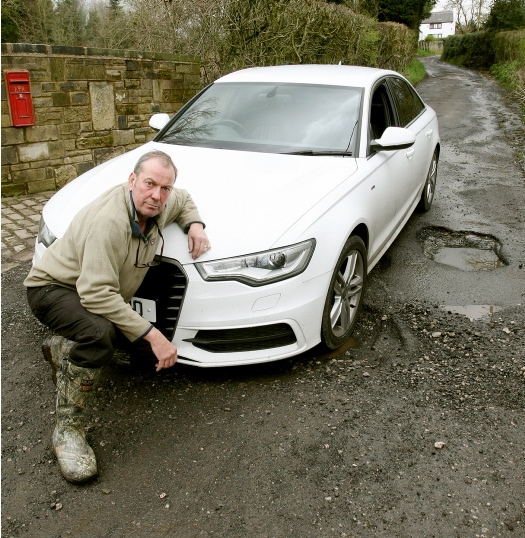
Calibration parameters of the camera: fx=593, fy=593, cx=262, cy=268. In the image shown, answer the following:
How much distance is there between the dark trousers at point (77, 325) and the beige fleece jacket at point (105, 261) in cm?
4

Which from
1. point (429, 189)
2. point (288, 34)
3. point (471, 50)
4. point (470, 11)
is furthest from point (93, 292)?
point (470, 11)

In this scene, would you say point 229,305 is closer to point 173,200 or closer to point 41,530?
point 173,200

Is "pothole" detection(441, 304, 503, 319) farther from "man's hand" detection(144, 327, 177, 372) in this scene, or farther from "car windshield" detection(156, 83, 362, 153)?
"man's hand" detection(144, 327, 177, 372)

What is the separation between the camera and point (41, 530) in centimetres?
239

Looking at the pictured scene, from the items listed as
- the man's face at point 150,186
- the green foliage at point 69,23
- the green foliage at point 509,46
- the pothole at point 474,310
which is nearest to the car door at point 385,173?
the pothole at point 474,310

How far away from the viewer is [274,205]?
3.38 m

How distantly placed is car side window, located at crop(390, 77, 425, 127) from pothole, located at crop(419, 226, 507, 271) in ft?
3.86

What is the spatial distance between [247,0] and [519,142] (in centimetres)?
579

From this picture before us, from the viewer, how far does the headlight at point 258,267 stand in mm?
3070

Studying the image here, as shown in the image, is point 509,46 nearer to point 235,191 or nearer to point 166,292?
point 235,191

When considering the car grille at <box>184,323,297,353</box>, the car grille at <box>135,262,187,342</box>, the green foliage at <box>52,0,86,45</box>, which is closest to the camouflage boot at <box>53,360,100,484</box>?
the car grille at <box>135,262,187,342</box>

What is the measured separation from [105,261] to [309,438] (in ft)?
4.32

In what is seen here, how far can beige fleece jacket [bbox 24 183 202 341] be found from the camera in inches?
103

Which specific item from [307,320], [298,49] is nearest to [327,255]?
[307,320]
